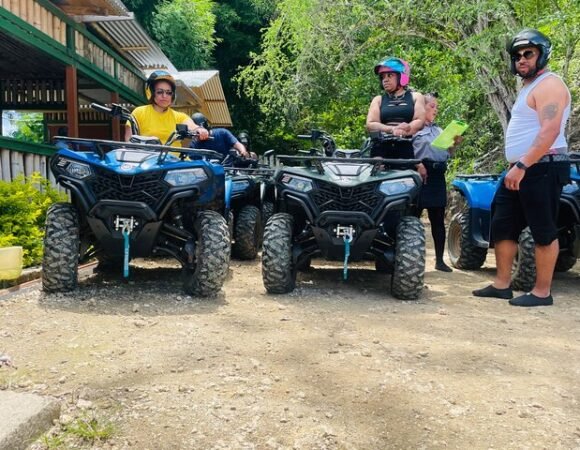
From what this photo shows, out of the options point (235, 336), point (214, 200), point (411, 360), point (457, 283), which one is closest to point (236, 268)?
point (214, 200)

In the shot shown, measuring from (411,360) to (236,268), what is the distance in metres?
3.13

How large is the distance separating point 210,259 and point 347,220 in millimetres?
953

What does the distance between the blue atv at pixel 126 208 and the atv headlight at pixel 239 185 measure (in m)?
2.25

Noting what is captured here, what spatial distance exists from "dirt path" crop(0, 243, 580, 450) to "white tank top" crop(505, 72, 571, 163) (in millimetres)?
1066

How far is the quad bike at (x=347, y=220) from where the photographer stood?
13.4 feet

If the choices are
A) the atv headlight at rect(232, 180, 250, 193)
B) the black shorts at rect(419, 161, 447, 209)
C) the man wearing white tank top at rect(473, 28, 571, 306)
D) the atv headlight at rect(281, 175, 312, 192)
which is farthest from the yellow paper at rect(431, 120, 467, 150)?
the atv headlight at rect(232, 180, 250, 193)

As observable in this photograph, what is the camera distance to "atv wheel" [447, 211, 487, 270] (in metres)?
5.64

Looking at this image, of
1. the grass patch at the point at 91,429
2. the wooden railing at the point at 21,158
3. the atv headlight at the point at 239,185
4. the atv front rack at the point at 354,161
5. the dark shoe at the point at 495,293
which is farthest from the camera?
the wooden railing at the point at 21,158

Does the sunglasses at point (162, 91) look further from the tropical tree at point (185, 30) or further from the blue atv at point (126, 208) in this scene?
the tropical tree at point (185, 30)

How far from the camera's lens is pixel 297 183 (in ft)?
13.9

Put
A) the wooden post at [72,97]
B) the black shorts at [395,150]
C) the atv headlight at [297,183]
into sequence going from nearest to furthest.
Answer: the atv headlight at [297,183] < the black shorts at [395,150] < the wooden post at [72,97]

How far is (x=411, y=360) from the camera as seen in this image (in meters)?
2.70

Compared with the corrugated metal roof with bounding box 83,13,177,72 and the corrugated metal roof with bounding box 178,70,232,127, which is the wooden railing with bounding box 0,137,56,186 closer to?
the corrugated metal roof with bounding box 83,13,177,72

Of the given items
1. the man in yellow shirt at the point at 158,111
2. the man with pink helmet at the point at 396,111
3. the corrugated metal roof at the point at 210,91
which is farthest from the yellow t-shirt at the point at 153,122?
the corrugated metal roof at the point at 210,91
